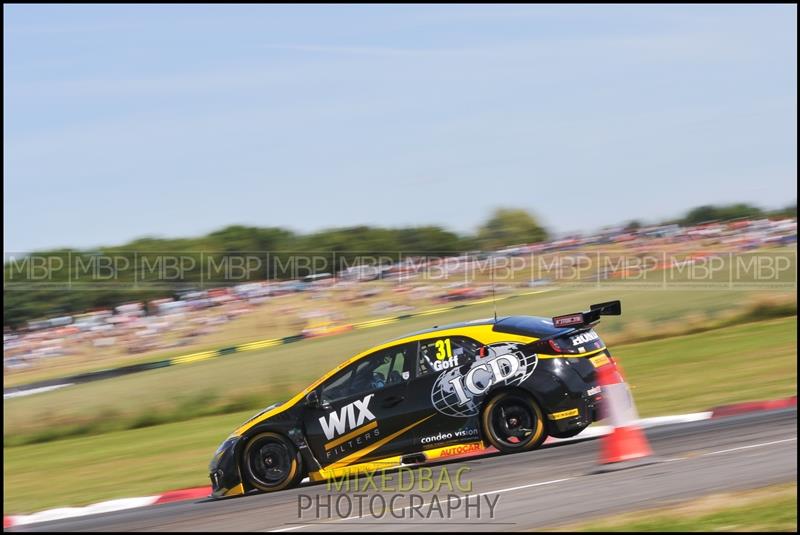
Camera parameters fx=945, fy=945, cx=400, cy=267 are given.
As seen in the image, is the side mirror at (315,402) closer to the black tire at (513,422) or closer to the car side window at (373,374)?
the car side window at (373,374)

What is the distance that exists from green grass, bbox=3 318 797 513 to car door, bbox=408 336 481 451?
134 inches

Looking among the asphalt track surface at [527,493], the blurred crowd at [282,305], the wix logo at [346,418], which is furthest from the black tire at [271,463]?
the blurred crowd at [282,305]

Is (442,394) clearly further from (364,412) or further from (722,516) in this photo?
(722,516)

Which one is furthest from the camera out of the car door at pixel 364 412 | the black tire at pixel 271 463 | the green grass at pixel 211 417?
the green grass at pixel 211 417

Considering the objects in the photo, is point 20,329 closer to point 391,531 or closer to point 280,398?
point 280,398

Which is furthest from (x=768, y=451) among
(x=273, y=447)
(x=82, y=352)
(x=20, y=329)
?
(x=20, y=329)

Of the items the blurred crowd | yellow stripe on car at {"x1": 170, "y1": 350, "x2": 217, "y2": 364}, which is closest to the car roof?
the blurred crowd

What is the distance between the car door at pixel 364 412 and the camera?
357 inches

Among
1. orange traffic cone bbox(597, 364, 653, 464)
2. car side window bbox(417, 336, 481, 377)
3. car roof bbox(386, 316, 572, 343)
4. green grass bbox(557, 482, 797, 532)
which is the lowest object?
green grass bbox(557, 482, 797, 532)

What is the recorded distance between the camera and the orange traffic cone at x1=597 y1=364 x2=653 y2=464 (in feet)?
27.7

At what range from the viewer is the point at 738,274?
73.3ft

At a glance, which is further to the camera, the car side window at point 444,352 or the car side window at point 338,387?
the car side window at point 338,387

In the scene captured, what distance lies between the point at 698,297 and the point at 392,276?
731 centimetres

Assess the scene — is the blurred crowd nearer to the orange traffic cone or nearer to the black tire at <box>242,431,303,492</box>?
the black tire at <box>242,431,303,492</box>
